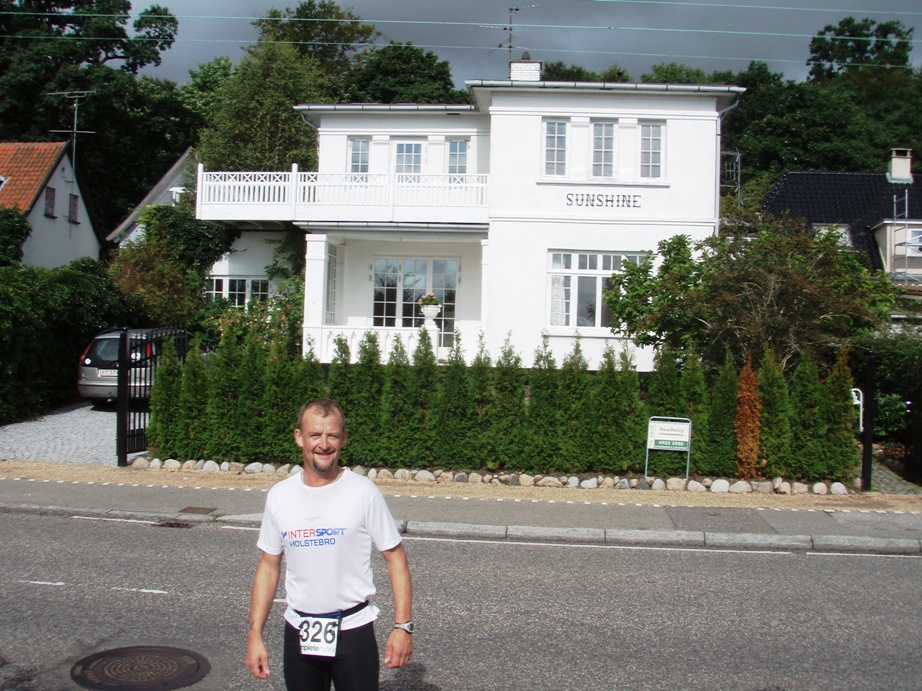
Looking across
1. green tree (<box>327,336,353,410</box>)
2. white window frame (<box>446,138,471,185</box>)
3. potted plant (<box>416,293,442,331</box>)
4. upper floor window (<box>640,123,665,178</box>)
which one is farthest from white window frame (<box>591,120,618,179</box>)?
green tree (<box>327,336,353,410</box>)

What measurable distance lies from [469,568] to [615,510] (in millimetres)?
3565

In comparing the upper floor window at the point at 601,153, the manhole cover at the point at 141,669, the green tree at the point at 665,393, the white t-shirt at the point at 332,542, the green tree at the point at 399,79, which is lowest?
the manhole cover at the point at 141,669

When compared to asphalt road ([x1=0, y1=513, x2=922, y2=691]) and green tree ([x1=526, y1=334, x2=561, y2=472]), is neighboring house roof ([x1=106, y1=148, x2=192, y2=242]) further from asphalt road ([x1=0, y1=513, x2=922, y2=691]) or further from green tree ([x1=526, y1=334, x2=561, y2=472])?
asphalt road ([x1=0, y1=513, x2=922, y2=691])

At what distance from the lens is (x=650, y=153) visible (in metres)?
22.1

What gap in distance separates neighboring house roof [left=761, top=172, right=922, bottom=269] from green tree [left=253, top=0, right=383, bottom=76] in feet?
81.4

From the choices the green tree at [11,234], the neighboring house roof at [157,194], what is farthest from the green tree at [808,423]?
the neighboring house roof at [157,194]

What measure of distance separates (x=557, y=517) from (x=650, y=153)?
43.6 ft

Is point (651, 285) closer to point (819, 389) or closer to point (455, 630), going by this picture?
point (819, 389)

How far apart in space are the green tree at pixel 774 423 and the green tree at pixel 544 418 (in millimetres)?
3124

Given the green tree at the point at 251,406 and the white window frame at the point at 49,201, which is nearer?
the green tree at the point at 251,406

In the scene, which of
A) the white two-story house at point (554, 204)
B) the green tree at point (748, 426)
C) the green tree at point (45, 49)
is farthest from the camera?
the green tree at point (45, 49)

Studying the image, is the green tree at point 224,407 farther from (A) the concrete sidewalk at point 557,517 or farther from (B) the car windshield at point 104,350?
(B) the car windshield at point 104,350

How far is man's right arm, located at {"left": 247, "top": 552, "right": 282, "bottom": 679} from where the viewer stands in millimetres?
3715

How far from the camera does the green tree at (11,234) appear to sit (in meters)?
26.2
